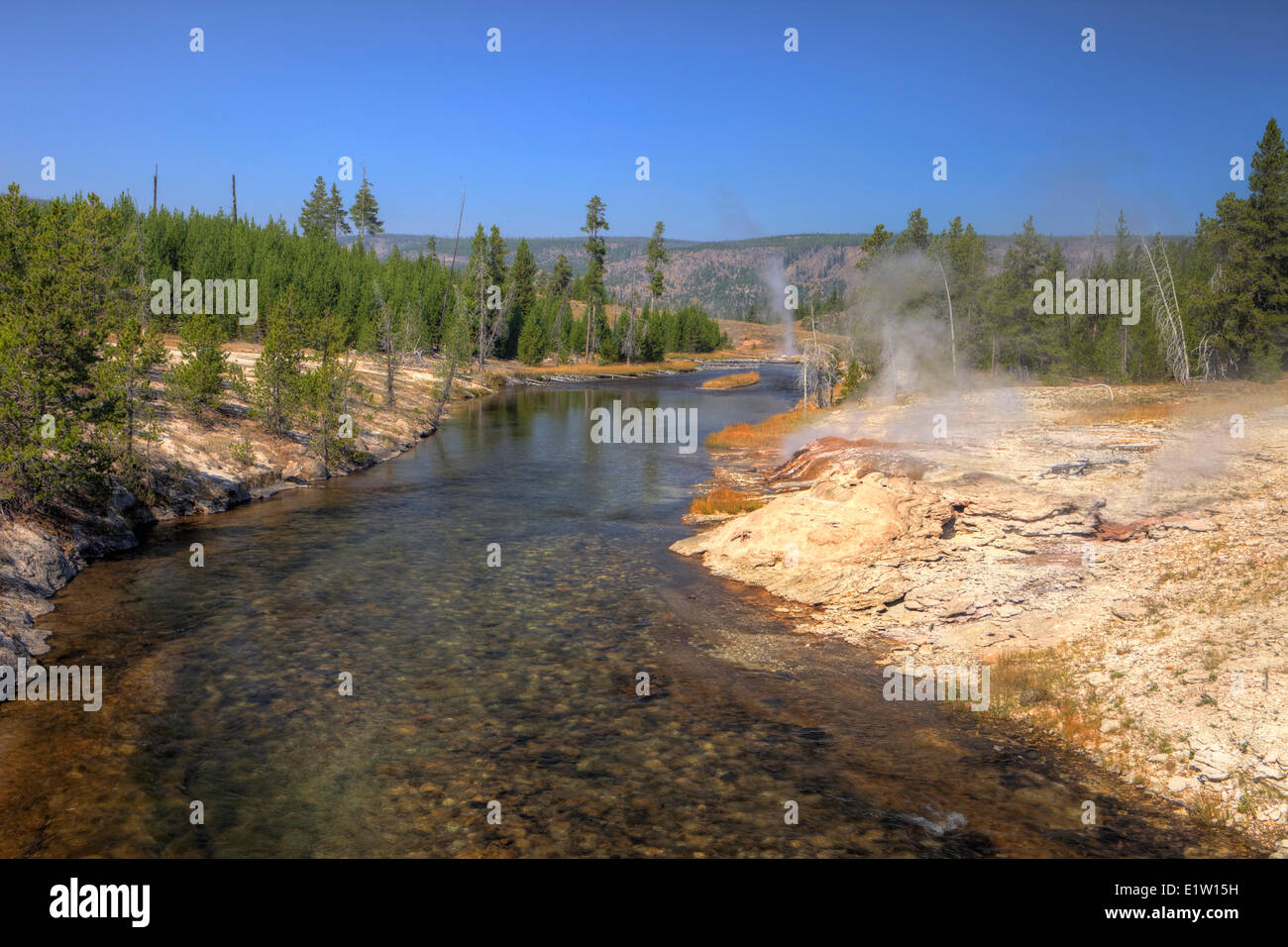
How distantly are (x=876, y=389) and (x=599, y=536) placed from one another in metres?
36.9

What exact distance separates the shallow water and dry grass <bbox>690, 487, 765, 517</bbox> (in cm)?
650

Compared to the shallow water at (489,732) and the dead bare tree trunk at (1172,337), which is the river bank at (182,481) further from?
the dead bare tree trunk at (1172,337)

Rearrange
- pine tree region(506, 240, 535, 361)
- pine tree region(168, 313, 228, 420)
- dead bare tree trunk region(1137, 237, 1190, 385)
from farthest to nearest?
pine tree region(506, 240, 535, 361)
dead bare tree trunk region(1137, 237, 1190, 385)
pine tree region(168, 313, 228, 420)

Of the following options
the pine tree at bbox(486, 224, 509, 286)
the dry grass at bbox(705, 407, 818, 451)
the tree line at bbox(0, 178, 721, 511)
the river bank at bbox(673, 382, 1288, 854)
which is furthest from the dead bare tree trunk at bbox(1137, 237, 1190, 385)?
the pine tree at bbox(486, 224, 509, 286)

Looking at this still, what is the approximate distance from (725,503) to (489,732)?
17.3 metres

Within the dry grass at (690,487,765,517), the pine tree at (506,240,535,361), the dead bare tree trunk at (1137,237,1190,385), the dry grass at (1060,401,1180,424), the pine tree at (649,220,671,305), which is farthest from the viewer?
the pine tree at (649,220,671,305)

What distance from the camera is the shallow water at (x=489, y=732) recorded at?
9859 mm

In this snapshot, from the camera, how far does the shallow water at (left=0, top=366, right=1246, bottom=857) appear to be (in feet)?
32.3

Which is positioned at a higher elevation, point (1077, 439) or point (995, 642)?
point (1077, 439)

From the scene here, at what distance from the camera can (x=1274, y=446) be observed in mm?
21953

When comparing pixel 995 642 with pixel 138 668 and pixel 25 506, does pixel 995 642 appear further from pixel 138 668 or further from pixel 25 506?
pixel 25 506

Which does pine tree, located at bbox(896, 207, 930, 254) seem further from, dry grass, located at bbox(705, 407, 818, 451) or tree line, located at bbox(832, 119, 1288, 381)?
dry grass, located at bbox(705, 407, 818, 451)
